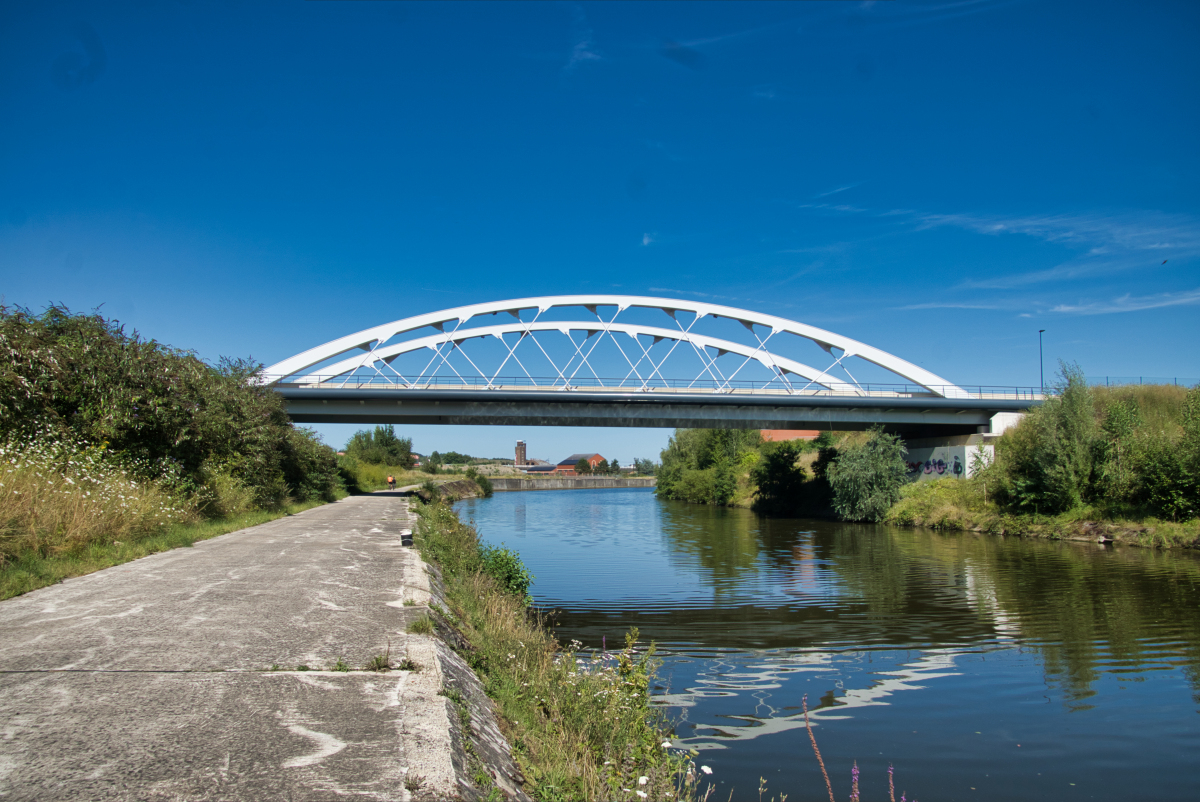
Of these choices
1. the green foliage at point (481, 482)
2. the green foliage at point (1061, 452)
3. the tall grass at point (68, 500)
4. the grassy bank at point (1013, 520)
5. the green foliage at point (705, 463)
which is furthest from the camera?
the green foliage at point (481, 482)

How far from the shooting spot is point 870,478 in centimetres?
3644

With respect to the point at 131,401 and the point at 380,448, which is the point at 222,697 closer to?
the point at 131,401

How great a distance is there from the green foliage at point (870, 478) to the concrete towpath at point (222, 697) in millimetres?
32285

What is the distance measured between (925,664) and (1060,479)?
74.4 ft

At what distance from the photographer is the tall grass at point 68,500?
924cm

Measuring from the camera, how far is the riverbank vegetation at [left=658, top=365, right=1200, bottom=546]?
80.0 ft

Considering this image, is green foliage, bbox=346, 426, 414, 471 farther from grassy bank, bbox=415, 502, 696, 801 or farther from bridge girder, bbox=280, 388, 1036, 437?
grassy bank, bbox=415, 502, 696, 801

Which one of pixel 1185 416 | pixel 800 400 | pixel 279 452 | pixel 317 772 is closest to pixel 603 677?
pixel 317 772

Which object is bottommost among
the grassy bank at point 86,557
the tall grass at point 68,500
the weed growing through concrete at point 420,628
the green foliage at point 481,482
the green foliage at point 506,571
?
the green foliage at point 481,482

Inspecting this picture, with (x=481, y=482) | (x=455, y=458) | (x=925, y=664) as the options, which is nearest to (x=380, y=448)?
(x=481, y=482)

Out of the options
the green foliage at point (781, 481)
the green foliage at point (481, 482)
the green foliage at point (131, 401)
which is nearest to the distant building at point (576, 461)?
A: the green foliage at point (481, 482)

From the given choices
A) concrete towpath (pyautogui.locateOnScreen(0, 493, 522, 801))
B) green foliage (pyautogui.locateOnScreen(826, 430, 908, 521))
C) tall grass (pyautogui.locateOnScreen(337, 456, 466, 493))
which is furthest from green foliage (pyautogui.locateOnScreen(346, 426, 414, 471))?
concrete towpath (pyautogui.locateOnScreen(0, 493, 522, 801))

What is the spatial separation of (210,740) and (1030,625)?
12.7m

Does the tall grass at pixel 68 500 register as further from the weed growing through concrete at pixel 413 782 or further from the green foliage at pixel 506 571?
the weed growing through concrete at pixel 413 782
